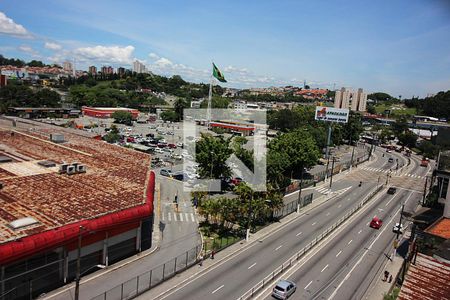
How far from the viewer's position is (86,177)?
32.8m

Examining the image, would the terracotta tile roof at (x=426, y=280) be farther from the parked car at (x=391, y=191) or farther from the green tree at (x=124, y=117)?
the green tree at (x=124, y=117)

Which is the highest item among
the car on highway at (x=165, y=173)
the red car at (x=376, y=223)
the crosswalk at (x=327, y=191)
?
the car on highway at (x=165, y=173)

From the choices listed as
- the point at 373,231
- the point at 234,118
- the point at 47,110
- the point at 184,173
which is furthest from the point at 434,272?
the point at 47,110

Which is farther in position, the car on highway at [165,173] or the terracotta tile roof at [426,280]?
the car on highway at [165,173]

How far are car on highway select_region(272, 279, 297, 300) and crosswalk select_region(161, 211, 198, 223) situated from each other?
15.0 m

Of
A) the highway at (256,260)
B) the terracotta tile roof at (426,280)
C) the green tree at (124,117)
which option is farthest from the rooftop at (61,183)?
the green tree at (124,117)

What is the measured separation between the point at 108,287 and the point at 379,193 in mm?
46453

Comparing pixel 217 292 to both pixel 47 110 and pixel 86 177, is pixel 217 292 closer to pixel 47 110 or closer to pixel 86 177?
pixel 86 177

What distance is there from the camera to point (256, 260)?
29438 mm

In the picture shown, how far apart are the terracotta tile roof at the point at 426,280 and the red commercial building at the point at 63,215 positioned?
65.9 ft

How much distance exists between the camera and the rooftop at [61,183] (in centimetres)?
2378

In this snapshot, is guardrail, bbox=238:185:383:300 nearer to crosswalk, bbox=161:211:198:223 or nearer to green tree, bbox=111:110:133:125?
crosswalk, bbox=161:211:198:223

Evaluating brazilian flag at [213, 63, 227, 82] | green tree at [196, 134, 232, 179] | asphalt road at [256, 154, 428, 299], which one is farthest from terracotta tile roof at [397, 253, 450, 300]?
brazilian flag at [213, 63, 227, 82]

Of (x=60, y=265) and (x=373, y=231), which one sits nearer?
(x=60, y=265)
